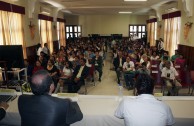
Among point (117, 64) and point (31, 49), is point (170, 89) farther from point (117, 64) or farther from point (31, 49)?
point (31, 49)

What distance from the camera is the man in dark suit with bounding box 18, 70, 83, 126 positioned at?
1.44 m

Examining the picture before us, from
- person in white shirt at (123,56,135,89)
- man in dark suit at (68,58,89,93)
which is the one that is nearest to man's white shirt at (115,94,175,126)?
man in dark suit at (68,58,89,93)

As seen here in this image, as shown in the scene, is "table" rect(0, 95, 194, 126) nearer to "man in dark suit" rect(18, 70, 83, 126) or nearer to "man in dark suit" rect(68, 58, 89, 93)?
"man in dark suit" rect(18, 70, 83, 126)

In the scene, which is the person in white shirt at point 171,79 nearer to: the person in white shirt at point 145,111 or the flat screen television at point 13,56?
the person in white shirt at point 145,111

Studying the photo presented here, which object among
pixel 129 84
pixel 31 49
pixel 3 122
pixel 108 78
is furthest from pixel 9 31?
pixel 3 122

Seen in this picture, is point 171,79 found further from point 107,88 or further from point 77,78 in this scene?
point 77,78

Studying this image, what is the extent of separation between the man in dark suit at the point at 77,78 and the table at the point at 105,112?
123 inches

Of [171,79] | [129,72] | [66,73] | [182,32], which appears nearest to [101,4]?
[182,32]

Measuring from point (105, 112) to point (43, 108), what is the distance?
858 millimetres

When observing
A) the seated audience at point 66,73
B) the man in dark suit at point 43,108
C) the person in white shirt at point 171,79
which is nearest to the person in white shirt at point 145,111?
the man in dark suit at point 43,108

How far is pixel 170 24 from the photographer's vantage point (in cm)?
1063

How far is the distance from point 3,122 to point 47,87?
1.13 m

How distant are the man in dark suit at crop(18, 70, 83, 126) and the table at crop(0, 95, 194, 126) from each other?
1.94 feet

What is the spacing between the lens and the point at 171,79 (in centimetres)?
524
